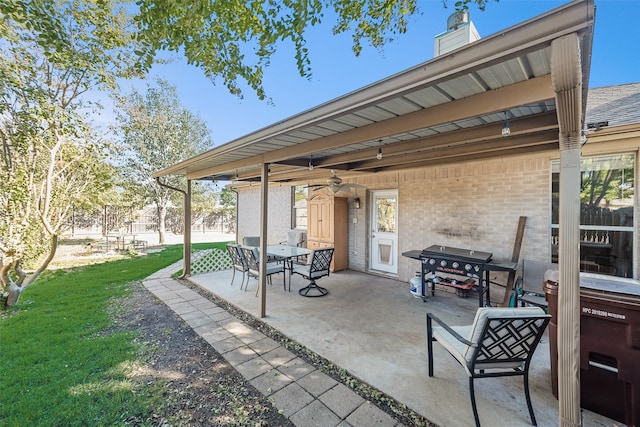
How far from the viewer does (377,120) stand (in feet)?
8.41

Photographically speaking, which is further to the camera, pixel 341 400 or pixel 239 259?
pixel 239 259

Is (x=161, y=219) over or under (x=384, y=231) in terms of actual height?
over

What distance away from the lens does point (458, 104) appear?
202cm

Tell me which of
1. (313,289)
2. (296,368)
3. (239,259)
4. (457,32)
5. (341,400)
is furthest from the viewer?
(239,259)

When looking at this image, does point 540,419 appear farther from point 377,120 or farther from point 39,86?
point 39,86

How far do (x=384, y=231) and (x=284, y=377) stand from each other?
4555 mm

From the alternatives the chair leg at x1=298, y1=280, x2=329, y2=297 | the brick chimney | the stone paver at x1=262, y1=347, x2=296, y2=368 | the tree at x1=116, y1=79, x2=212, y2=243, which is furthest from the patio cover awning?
the tree at x1=116, y1=79, x2=212, y2=243

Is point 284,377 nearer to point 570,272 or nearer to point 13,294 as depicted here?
point 570,272

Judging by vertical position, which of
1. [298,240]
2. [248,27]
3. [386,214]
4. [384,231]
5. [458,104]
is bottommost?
[298,240]

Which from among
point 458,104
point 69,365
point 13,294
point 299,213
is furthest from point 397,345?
point 13,294

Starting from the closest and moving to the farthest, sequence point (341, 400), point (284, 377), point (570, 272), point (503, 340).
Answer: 1. point (570, 272)
2. point (503, 340)
3. point (341, 400)
4. point (284, 377)

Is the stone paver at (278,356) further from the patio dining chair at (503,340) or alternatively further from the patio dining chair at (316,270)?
the patio dining chair at (316,270)

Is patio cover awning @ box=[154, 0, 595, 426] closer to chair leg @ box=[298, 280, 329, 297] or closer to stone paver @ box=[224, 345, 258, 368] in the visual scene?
stone paver @ box=[224, 345, 258, 368]

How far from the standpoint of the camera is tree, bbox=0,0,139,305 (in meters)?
4.08
